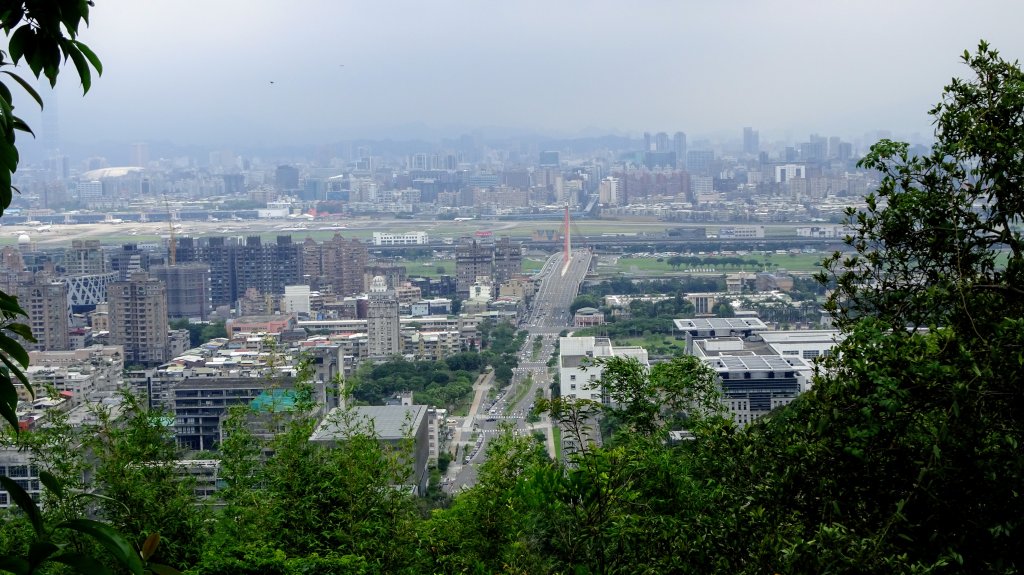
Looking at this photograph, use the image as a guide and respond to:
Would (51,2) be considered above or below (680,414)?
above

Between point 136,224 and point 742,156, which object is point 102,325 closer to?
point 136,224

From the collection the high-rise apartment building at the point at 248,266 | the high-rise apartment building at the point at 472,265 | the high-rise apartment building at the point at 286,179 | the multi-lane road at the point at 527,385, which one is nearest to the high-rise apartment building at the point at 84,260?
the high-rise apartment building at the point at 248,266

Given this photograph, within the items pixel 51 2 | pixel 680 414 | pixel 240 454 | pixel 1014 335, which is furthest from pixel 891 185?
pixel 240 454

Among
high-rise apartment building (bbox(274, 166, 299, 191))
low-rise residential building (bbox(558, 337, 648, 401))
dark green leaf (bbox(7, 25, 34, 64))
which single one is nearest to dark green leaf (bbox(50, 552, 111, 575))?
dark green leaf (bbox(7, 25, 34, 64))

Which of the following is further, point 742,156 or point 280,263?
point 742,156

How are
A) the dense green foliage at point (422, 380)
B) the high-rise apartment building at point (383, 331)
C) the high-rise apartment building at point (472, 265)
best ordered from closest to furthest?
the dense green foliage at point (422, 380) → the high-rise apartment building at point (383, 331) → the high-rise apartment building at point (472, 265)

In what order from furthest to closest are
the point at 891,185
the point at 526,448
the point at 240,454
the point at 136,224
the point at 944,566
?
the point at 136,224 → the point at 240,454 → the point at 526,448 → the point at 891,185 → the point at 944,566

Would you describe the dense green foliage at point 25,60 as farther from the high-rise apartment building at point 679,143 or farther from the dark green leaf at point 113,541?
the high-rise apartment building at point 679,143

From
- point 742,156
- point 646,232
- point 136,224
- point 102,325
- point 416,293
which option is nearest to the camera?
point 102,325
